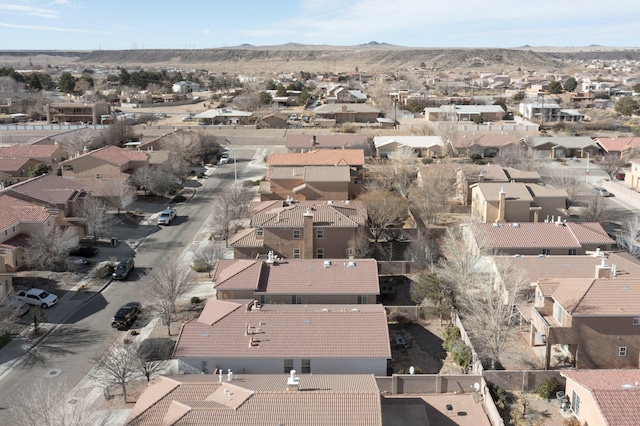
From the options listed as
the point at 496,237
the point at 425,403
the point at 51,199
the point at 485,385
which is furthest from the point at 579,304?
the point at 51,199

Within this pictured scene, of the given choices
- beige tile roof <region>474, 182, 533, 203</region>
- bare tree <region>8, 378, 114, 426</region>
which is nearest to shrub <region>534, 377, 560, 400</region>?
bare tree <region>8, 378, 114, 426</region>

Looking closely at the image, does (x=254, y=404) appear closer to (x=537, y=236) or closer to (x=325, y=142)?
(x=537, y=236)

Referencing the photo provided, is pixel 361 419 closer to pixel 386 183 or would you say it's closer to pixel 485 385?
pixel 485 385

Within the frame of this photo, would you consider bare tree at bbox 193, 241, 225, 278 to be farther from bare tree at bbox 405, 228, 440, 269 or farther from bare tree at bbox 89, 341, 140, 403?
bare tree at bbox 405, 228, 440, 269

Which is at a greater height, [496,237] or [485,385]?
[496,237]

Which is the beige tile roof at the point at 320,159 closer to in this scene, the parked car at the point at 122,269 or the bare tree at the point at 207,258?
the bare tree at the point at 207,258

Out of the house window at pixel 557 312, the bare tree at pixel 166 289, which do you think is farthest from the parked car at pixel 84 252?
the house window at pixel 557 312
